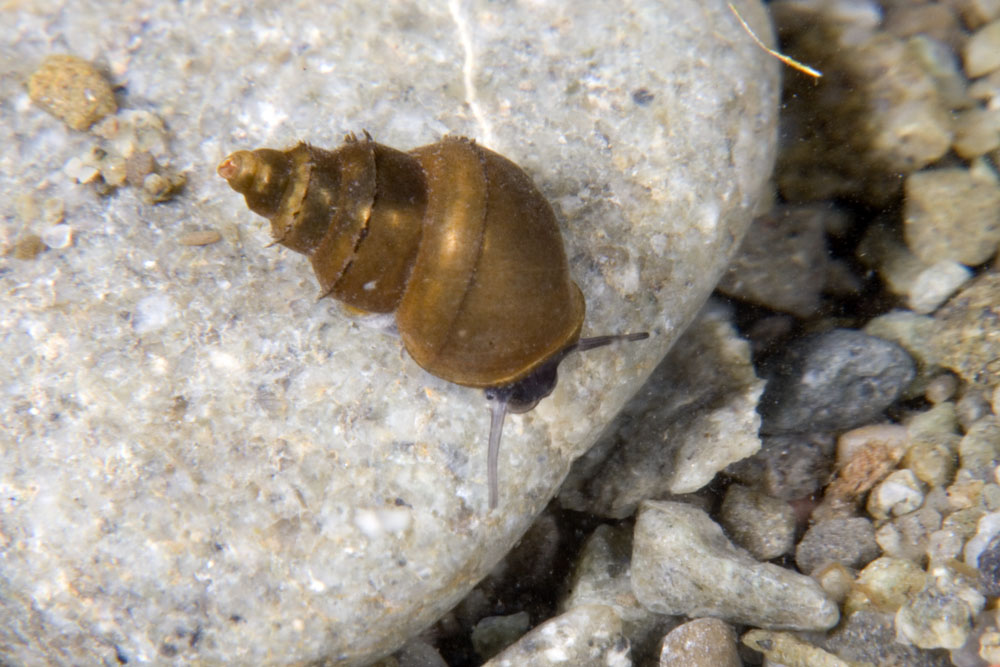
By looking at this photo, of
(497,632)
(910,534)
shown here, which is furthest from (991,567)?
(497,632)


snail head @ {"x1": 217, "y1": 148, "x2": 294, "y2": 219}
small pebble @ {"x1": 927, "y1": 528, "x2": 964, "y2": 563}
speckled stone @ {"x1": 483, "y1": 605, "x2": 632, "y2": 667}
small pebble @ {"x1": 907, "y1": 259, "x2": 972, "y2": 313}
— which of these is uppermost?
snail head @ {"x1": 217, "y1": 148, "x2": 294, "y2": 219}

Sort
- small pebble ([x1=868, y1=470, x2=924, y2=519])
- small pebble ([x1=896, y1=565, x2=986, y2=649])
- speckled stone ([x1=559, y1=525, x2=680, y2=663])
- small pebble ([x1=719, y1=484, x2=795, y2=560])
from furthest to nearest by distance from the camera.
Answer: small pebble ([x1=719, y1=484, x2=795, y2=560])
small pebble ([x1=868, y1=470, x2=924, y2=519])
speckled stone ([x1=559, y1=525, x2=680, y2=663])
small pebble ([x1=896, y1=565, x2=986, y2=649])

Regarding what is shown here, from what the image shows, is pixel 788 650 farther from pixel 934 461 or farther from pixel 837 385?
pixel 837 385

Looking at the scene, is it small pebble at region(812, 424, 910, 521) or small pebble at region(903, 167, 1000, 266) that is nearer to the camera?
small pebble at region(812, 424, 910, 521)

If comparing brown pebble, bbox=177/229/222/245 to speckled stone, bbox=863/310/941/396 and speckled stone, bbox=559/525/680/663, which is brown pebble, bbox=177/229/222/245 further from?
speckled stone, bbox=863/310/941/396

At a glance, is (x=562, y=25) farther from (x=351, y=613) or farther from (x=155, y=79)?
(x=351, y=613)

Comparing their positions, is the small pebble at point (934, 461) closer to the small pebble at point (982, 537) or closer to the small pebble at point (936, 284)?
the small pebble at point (982, 537)

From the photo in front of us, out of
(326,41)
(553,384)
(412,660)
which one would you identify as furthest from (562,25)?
(412,660)

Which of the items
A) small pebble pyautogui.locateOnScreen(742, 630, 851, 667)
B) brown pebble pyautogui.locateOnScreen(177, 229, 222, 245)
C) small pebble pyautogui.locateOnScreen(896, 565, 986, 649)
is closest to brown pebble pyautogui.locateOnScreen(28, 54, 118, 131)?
brown pebble pyautogui.locateOnScreen(177, 229, 222, 245)
